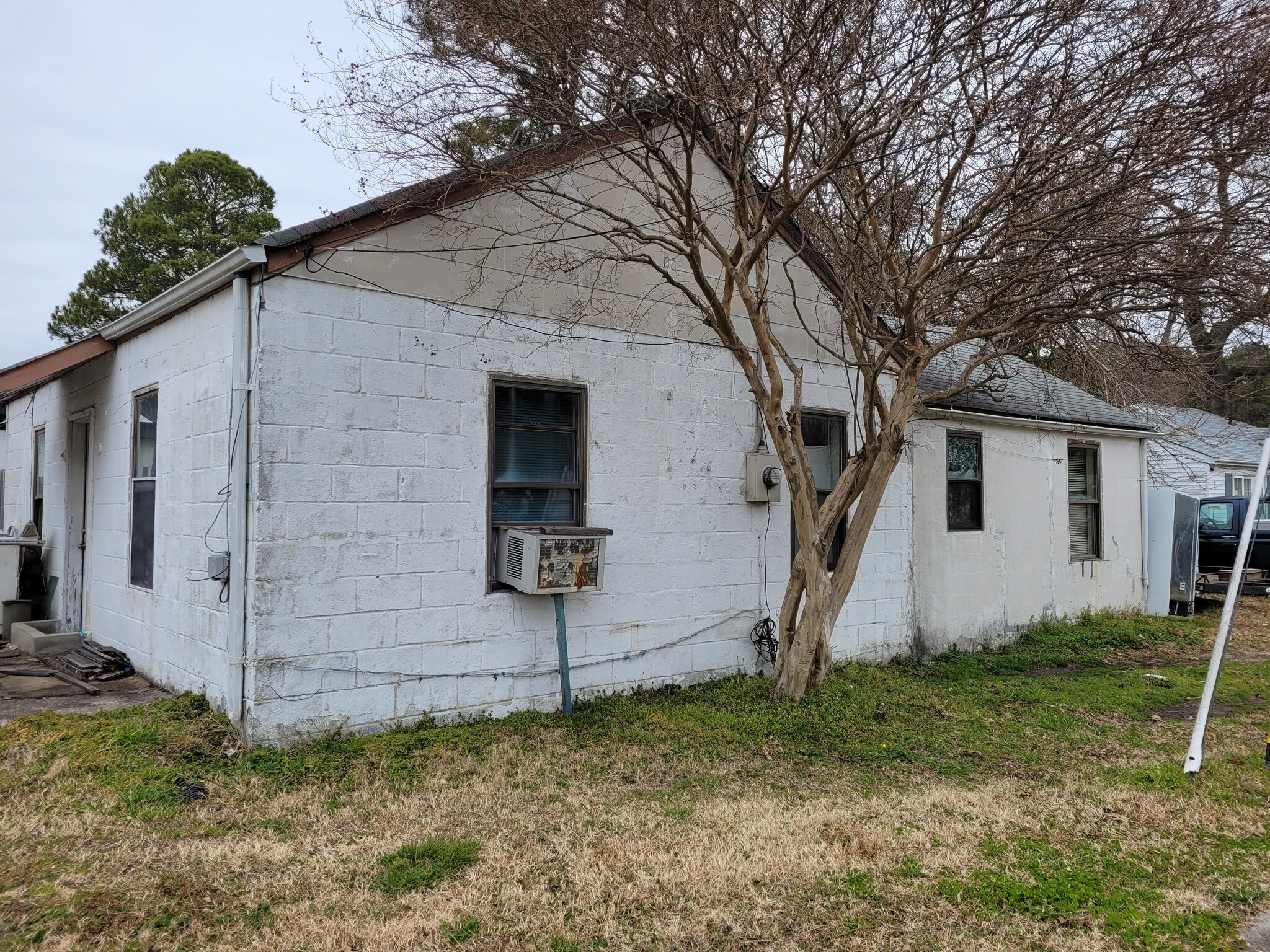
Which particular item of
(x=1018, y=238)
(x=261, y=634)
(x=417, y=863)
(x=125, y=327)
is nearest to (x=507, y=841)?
(x=417, y=863)

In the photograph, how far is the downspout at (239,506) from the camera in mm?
5555

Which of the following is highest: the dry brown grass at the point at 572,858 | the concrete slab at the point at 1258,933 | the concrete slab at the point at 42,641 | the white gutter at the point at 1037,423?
the white gutter at the point at 1037,423

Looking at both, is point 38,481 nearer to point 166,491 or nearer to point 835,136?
point 166,491

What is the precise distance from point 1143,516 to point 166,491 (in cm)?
1336

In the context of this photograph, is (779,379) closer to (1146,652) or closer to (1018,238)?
(1018,238)

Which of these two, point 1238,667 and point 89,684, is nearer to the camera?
point 89,684

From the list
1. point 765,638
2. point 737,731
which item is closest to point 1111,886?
point 737,731

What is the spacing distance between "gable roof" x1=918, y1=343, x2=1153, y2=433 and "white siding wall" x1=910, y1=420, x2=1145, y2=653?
0.78 ft

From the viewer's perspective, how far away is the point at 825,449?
9.09 m

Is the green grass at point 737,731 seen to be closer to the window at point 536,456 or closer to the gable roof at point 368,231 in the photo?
the window at point 536,456

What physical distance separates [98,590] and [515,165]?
554 centimetres

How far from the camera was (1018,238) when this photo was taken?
748cm

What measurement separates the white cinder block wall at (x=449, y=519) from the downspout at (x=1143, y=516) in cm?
831

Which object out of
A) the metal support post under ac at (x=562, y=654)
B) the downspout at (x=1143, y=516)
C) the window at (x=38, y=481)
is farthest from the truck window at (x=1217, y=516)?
the window at (x=38, y=481)
